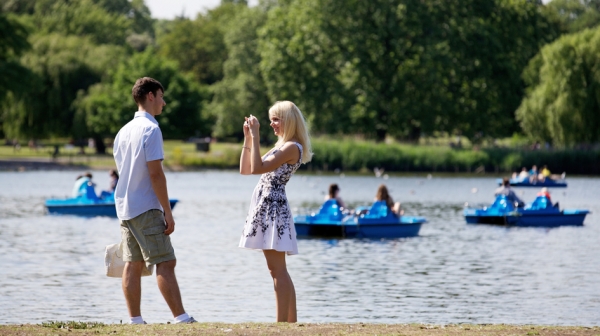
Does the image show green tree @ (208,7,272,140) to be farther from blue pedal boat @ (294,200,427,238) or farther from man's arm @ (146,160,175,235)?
man's arm @ (146,160,175,235)

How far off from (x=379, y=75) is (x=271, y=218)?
Answer: 5503cm

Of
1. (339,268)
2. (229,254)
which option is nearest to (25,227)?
(229,254)

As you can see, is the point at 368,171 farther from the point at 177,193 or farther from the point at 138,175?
the point at 138,175

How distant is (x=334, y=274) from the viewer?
698 inches

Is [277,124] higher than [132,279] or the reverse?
higher

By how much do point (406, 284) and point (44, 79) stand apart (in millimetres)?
50776

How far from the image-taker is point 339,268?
18.6m

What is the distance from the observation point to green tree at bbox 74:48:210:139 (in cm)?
6400

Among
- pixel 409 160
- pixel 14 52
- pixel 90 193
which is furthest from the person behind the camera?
pixel 409 160

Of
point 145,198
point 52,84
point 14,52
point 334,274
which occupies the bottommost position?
point 334,274

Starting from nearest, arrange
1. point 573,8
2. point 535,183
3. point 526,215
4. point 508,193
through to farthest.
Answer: point 526,215 < point 508,193 < point 535,183 < point 573,8

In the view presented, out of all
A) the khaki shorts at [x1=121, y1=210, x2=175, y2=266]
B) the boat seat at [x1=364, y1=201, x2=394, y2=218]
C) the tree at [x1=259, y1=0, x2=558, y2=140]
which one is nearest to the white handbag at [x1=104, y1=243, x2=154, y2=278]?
the khaki shorts at [x1=121, y1=210, x2=175, y2=266]

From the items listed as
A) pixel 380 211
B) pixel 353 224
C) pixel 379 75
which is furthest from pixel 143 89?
pixel 379 75

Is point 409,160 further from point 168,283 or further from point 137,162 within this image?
point 137,162
